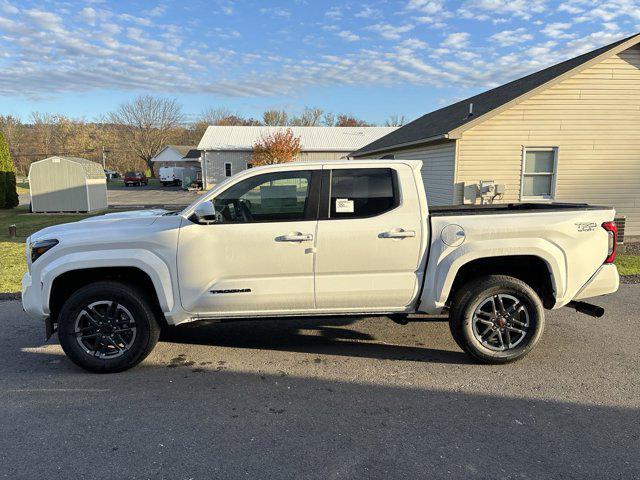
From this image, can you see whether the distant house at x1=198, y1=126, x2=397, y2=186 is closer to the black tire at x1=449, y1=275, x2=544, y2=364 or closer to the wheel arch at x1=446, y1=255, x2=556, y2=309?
the wheel arch at x1=446, y1=255, x2=556, y2=309

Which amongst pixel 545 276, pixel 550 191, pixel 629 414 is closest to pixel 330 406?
pixel 629 414

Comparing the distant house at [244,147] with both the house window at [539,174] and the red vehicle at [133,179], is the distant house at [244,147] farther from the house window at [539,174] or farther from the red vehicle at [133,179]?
the house window at [539,174]

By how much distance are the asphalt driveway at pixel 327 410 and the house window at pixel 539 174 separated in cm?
760

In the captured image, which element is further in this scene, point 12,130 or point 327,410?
point 12,130

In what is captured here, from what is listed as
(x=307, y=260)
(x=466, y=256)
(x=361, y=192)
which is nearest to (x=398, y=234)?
(x=361, y=192)

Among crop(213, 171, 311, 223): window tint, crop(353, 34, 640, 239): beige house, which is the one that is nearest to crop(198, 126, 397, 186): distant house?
crop(353, 34, 640, 239): beige house

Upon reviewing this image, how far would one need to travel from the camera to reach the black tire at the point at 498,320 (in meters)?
4.14

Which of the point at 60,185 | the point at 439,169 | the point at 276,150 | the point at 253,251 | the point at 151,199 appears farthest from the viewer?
the point at 276,150

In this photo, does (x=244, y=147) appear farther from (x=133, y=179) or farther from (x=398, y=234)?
(x=398, y=234)

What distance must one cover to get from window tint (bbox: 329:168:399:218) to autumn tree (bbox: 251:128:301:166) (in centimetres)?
3154

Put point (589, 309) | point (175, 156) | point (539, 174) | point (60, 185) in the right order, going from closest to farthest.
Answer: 1. point (589, 309)
2. point (539, 174)
3. point (60, 185)
4. point (175, 156)

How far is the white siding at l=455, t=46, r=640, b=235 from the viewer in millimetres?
11398

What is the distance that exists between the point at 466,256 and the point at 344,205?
122cm

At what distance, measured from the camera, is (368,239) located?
402 centimetres
